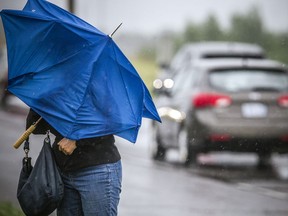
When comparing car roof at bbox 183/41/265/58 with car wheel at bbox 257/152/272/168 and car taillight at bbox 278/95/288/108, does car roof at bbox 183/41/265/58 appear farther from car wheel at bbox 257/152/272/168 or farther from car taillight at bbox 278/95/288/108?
car taillight at bbox 278/95/288/108

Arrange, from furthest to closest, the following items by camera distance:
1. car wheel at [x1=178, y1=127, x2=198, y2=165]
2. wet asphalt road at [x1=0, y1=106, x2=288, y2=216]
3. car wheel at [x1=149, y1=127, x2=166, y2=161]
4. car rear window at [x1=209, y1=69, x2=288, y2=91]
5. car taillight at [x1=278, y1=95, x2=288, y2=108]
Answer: car wheel at [x1=149, y1=127, x2=166, y2=161] < car wheel at [x1=178, y1=127, x2=198, y2=165] < car rear window at [x1=209, y1=69, x2=288, y2=91] < car taillight at [x1=278, y1=95, x2=288, y2=108] < wet asphalt road at [x1=0, y1=106, x2=288, y2=216]

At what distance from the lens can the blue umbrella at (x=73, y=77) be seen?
14.4 ft

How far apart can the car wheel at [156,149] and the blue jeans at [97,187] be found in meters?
9.37

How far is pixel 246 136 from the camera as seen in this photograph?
12.1 meters

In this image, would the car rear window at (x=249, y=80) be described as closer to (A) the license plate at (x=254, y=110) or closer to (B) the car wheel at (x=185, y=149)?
(A) the license plate at (x=254, y=110)

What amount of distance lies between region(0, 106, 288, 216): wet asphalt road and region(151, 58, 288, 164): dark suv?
1.49ft

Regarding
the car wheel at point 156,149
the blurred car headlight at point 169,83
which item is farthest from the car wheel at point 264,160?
the blurred car headlight at point 169,83

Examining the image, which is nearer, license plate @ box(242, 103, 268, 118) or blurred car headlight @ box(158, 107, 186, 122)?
license plate @ box(242, 103, 268, 118)

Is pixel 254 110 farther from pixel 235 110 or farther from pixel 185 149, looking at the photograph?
pixel 185 149

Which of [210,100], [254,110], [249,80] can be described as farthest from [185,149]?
[249,80]

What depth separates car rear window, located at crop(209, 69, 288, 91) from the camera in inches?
484

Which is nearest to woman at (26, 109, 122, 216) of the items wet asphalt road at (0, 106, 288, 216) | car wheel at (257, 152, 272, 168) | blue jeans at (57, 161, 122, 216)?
blue jeans at (57, 161, 122, 216)

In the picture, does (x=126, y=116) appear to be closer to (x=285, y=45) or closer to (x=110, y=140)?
(x=110, y=140)

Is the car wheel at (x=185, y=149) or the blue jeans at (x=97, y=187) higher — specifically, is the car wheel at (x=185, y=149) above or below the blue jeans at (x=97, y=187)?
below
